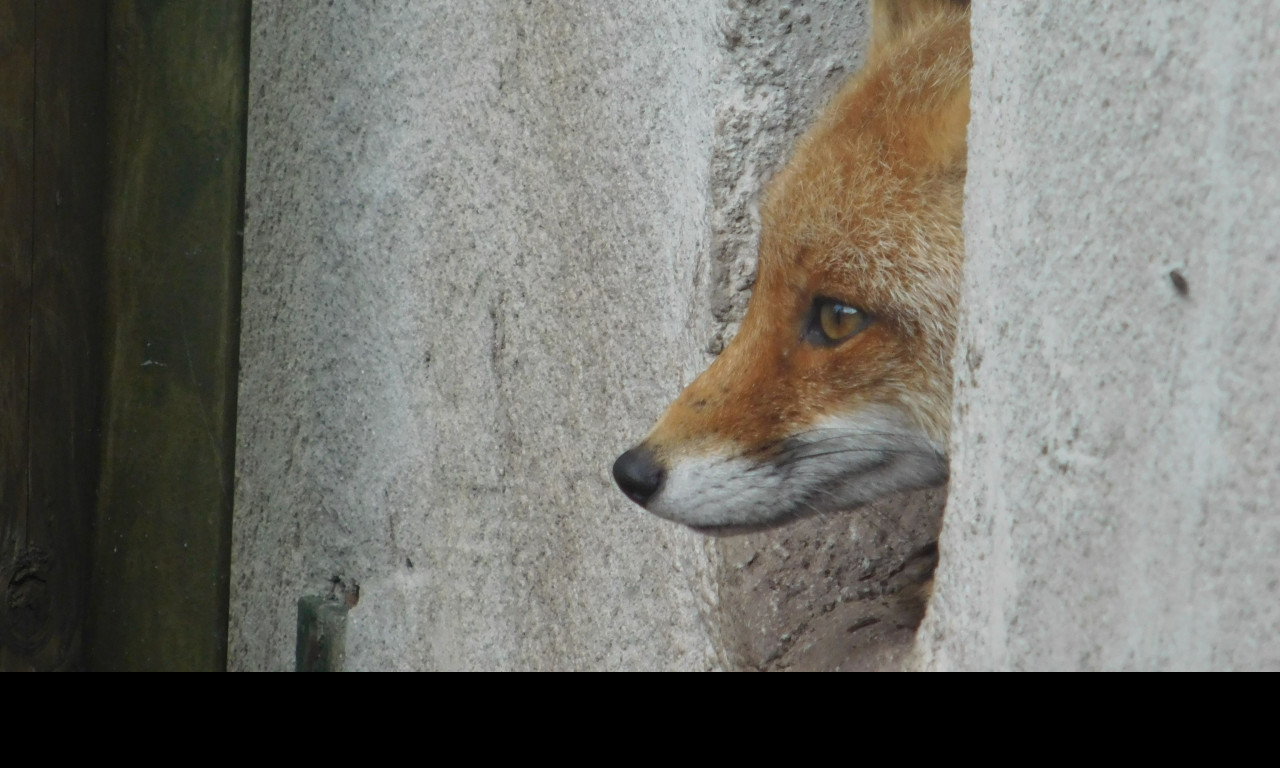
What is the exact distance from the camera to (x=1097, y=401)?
103 cm

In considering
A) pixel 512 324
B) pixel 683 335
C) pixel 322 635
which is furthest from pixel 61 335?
pixel 683 335

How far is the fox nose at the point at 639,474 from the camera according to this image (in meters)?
1.86

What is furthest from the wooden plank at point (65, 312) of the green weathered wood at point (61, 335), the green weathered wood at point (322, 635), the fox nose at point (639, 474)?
the fox nose at point (639, 474)

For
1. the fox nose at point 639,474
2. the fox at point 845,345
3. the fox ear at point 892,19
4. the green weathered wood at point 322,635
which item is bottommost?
the green weathered wood at point 322,635

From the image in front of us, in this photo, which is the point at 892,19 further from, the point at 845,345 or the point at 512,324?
the point at 512,324

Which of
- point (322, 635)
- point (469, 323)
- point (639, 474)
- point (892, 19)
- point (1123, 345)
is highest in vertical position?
point (892, 19)

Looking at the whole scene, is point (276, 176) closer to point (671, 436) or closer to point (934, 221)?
point (671, 436)

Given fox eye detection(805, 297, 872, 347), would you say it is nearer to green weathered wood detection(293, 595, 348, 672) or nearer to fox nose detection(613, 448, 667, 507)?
fox nose detection(613, 448, 667, 507)

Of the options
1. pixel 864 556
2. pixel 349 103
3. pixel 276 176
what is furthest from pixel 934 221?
pixel 276 176

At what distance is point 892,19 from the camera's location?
2104 mm

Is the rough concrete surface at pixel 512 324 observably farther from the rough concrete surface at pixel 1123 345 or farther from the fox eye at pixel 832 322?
the rough concrete surface at pixel 1123 345

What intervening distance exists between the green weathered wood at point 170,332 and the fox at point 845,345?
216 cm

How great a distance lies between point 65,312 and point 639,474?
6.91ft

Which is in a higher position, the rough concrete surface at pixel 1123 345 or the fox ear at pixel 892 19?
the fox ear at pixel 892 19
